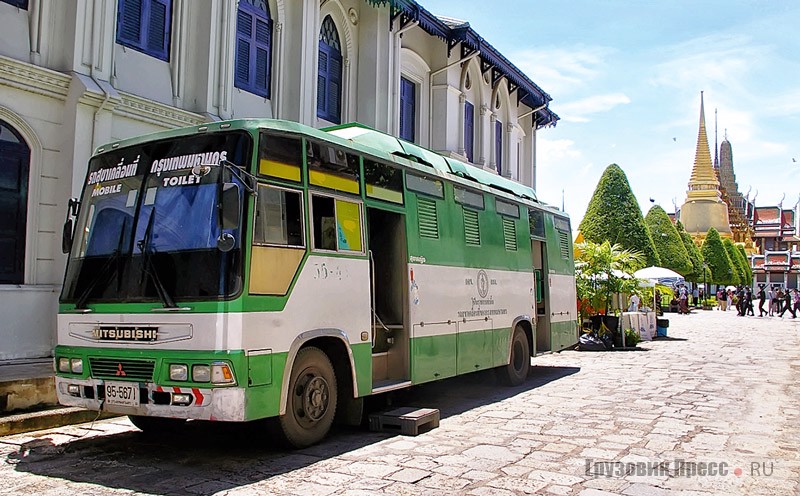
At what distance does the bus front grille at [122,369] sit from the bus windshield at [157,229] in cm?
56

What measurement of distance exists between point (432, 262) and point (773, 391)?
22.0ft

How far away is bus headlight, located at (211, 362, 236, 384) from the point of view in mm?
6219

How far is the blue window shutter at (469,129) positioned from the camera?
23.6 m

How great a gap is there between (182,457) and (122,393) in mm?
912

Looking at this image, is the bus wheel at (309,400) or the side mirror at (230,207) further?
the bus wheel at (309,400)

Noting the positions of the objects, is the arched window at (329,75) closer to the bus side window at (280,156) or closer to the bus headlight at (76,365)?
the bus side window at (280,156)

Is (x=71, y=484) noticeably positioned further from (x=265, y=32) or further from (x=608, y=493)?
(x=265, y=32)

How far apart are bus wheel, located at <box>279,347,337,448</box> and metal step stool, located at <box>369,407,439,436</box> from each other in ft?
2.66

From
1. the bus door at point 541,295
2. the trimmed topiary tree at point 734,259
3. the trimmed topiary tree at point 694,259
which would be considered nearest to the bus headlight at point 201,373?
the bus door at point 541,295

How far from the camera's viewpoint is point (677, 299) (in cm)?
4719

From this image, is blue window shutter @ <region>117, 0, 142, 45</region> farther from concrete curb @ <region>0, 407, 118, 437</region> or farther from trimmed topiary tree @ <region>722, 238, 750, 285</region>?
trimmed topiary tree @ <region>722, 238, 750, 285</region>

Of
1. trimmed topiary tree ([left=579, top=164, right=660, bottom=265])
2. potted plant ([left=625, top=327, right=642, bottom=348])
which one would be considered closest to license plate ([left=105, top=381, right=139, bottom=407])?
potted plant ([left=625, top=327, right=642, bottom=348])

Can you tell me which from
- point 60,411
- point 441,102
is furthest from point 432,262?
point 441,102

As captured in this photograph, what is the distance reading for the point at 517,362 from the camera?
12664mm
